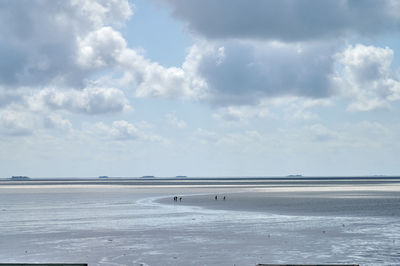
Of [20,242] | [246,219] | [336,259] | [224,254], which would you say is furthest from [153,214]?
[336,259]

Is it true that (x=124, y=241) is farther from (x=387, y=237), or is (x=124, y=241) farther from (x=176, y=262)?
(x=387, y=237)

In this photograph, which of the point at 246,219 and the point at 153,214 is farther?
the point at 153,214

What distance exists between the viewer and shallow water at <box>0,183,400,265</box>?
158ft

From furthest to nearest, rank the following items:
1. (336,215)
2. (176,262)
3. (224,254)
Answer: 1. (336,215)
2. (224,254)
3. (176,262)

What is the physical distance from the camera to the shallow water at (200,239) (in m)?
48.1

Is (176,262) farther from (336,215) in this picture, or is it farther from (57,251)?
(336,215)

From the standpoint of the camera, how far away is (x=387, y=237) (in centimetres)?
5916

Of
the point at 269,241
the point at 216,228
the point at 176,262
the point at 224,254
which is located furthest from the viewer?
the point at 216,228

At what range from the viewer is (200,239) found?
195ft

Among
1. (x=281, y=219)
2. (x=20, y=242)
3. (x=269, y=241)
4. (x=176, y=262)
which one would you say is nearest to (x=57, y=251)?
(x=20, y=242)

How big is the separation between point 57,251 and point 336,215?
49843 mm

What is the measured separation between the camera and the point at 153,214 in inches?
3563

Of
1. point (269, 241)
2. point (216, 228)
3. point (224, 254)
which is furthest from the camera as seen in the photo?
point (216, 228)

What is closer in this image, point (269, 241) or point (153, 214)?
point (269, 241)
